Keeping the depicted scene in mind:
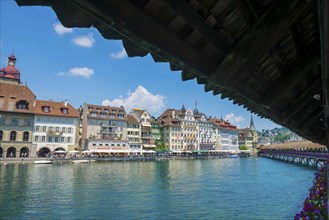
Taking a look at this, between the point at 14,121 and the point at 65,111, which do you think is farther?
the point at 65,111

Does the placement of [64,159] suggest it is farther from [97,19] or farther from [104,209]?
[97,19]

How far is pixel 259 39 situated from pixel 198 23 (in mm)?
890

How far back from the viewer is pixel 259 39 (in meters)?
3.26

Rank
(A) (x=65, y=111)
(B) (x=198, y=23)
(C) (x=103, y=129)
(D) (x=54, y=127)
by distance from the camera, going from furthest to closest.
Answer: (C) (x=103, y=129)
(A) (x=65, y=111)
(D) (x=54, y=127)
(B) (x=198, y=23)

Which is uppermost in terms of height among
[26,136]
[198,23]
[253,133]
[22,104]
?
[22,104]

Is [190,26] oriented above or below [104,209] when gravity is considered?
above

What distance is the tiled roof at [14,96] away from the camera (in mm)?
67938

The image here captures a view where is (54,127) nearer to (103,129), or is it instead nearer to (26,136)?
(26,136)

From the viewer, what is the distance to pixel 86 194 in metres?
24.6

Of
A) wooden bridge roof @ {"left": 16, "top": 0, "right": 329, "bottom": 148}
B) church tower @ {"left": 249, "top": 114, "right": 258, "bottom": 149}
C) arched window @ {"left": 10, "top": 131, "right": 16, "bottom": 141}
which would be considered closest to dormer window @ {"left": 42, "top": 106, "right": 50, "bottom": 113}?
arched window @ {"left": 10, "top": 131, "right": 16, "bottom": 141}

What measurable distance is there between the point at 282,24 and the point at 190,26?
107cm

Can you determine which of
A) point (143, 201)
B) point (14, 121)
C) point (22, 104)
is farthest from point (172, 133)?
point (143, 201)

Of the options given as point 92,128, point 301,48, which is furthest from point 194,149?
point 301,48

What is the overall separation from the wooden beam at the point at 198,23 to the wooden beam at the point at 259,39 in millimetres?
180
